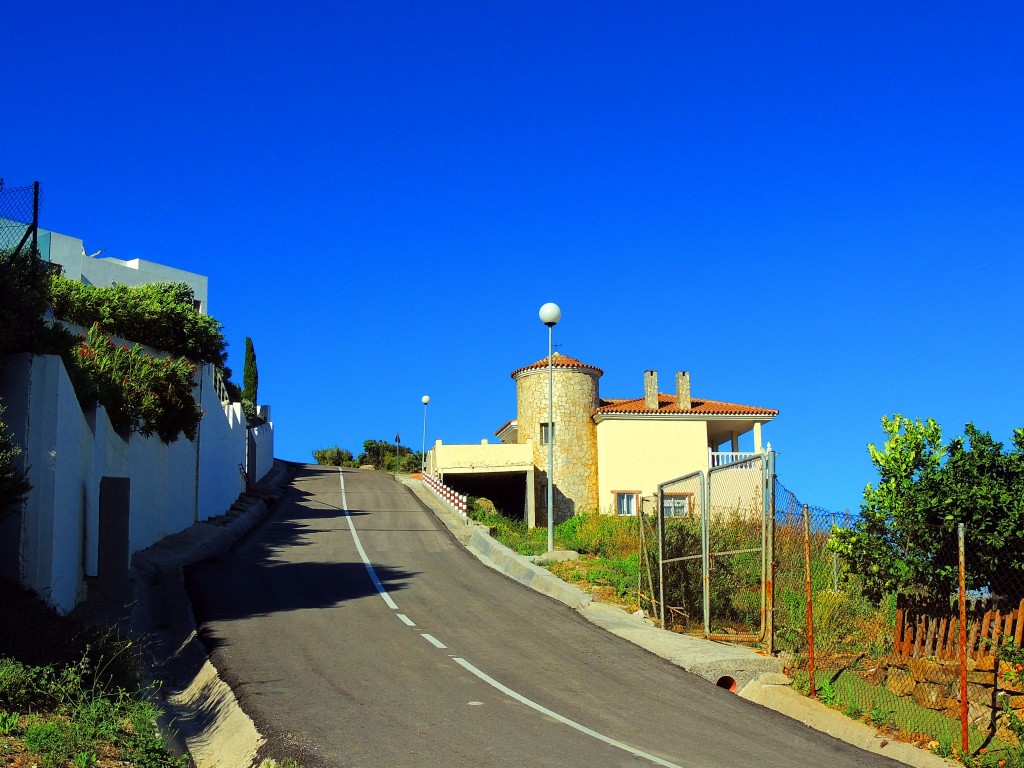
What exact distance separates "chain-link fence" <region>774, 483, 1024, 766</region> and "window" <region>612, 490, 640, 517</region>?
2997 cm

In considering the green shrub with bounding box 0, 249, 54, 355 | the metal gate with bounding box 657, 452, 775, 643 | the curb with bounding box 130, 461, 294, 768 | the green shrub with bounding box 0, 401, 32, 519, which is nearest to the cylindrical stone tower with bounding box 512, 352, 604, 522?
the curb with bounding box 130, 461, 294, 768

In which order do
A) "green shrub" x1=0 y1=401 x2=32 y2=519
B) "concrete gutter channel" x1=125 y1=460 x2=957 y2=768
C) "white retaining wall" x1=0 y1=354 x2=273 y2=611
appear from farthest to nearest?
"white retaining wall" x1=0 y1=354 x2=273 y2=611, "green shrub" x1=0 y1=401 x2=32 y2=519, "concrete gutter channel" x1=125 y1=460 x2=957 y2=768

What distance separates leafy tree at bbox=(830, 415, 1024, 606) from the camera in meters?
12.2

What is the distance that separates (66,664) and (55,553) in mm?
4273

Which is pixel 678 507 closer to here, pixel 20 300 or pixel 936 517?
pixel 936 517

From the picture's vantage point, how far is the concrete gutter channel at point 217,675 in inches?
410

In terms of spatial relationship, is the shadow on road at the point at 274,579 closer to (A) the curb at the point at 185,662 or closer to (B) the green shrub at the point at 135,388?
(A) the curb at the point at 185,662

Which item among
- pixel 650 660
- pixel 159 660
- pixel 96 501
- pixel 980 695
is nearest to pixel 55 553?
pixel 159 660

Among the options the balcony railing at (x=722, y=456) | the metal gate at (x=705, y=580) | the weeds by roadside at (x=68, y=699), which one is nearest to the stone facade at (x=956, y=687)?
the metal gate at (x=705, y=580)

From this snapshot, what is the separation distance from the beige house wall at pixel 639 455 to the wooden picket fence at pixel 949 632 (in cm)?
3201

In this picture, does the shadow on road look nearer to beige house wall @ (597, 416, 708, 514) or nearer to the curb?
the curb

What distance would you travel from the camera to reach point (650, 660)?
14578 millimetres

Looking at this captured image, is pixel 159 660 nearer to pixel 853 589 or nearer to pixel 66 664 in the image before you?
pixel 66 664

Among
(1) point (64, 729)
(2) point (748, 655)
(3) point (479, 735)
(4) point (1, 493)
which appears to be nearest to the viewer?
(1) point (64, 729)
